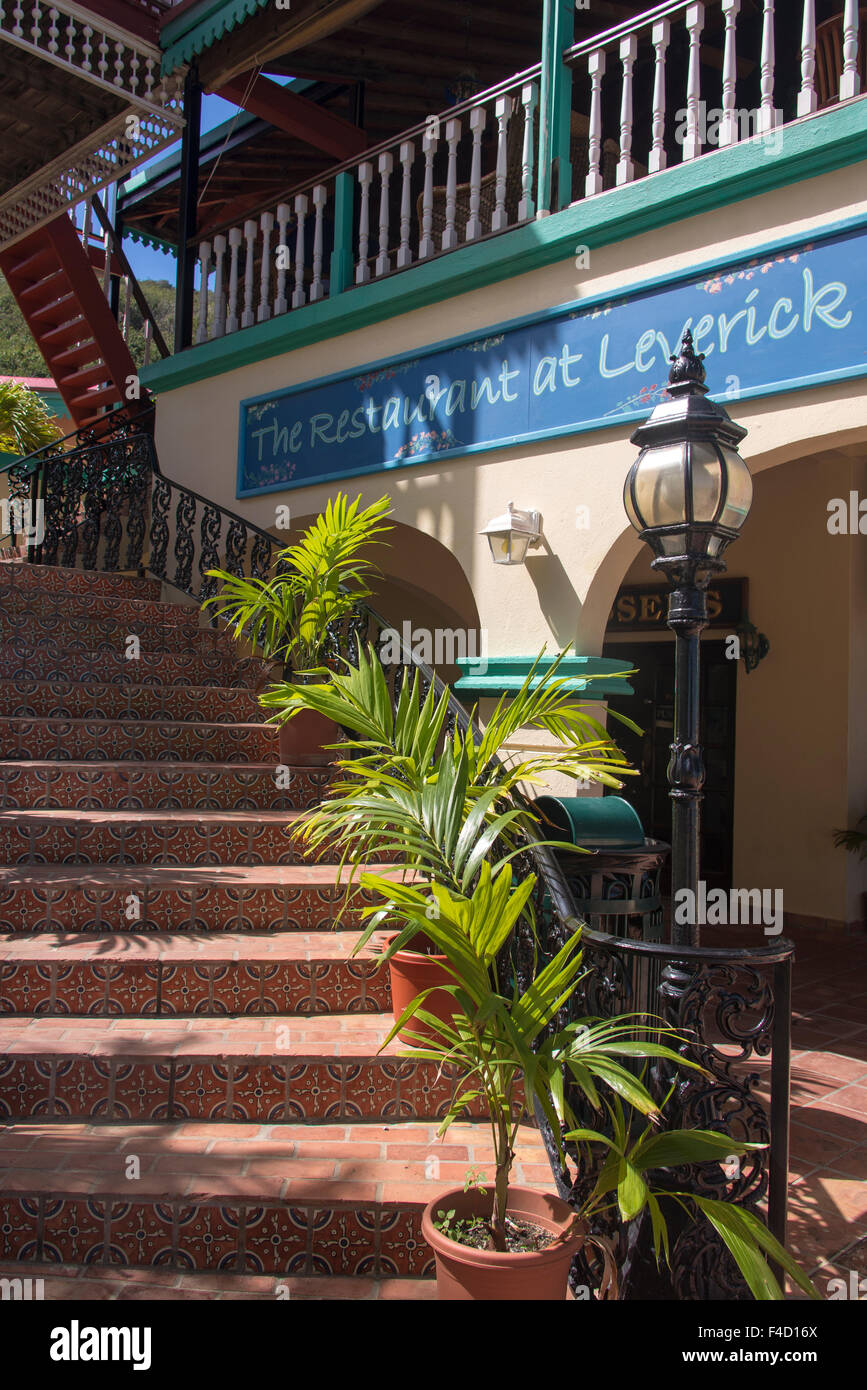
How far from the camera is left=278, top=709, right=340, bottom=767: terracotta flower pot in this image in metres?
5.15

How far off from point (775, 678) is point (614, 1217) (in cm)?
585

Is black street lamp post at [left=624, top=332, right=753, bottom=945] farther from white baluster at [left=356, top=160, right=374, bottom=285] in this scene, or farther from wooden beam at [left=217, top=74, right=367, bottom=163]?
wooden beam at [left=217, top=74, right=367, bottom=163]

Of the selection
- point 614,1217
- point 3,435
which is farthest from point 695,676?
point 3,435

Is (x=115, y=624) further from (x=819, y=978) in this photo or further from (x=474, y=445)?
(x=819, y=978)

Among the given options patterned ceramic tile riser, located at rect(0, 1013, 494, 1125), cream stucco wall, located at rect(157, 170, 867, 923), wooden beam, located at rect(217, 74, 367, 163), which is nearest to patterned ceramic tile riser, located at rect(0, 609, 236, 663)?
cream stucco wall, located at rect(157, 170, 867, 923)

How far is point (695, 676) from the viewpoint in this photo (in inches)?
111

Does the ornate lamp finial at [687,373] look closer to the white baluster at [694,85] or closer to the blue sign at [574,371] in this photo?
the blue sign at [574,371]

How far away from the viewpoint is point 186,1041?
321 centimetres

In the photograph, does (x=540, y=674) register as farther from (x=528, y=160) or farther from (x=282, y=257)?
(x=282, y=257)

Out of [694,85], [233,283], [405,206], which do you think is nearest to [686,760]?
[694,85]

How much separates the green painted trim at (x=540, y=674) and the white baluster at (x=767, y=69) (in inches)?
100

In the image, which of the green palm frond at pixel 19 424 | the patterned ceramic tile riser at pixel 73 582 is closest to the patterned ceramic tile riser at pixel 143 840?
the patterned ceramic tile riser at pixel 73 582

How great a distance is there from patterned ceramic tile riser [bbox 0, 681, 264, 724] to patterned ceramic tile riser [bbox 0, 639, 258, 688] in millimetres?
184
